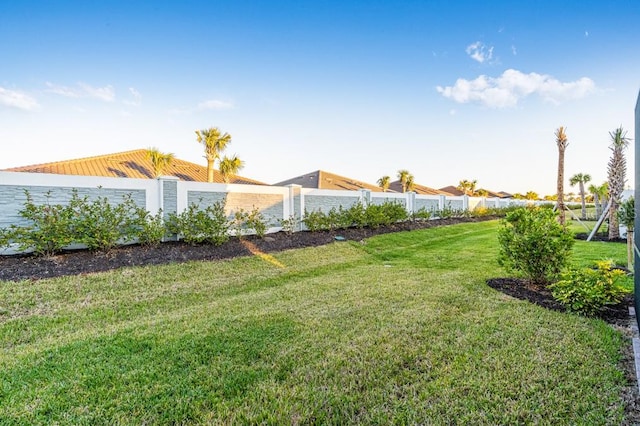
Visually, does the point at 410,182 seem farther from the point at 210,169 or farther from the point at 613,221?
the point at 210,169

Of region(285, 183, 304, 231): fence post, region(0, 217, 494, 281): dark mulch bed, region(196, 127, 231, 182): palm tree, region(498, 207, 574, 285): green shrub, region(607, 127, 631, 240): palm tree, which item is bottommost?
region(0, 217, 494, 281): dark mulch bed

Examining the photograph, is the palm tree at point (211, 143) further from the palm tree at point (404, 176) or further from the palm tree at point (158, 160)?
the palm tree at point (404, 176)

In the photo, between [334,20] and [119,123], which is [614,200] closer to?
[334,20]

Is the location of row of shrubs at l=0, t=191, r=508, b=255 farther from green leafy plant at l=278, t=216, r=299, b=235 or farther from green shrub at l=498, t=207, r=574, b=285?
green shrub at l=498, t=207, r=574, b=285

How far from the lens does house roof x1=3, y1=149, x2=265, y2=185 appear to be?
15039 mm

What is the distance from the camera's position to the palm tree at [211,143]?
18.7 meters

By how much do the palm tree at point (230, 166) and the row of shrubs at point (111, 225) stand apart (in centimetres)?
932

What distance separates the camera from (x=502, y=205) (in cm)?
2992

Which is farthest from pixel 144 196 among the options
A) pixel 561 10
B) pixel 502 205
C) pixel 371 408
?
pixel 502 205

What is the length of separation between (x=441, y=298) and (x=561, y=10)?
25.6 ft

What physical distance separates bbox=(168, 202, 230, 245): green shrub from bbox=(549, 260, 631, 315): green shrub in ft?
25.9

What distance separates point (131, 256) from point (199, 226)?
1828 millimetres

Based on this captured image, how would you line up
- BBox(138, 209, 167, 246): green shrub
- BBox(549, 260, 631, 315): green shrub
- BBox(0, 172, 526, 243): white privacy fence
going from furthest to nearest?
BBox(138, 209, 167, 246): green shrub
BBox(0, 172, 526, 243): white privacy fence
BBox(549, 260, 631, 315): green shrub

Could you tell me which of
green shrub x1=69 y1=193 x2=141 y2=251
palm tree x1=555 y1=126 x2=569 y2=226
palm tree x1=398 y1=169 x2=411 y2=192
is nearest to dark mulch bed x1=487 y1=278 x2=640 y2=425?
green shrub x1=69 y1=193 x2=141 y2=251
